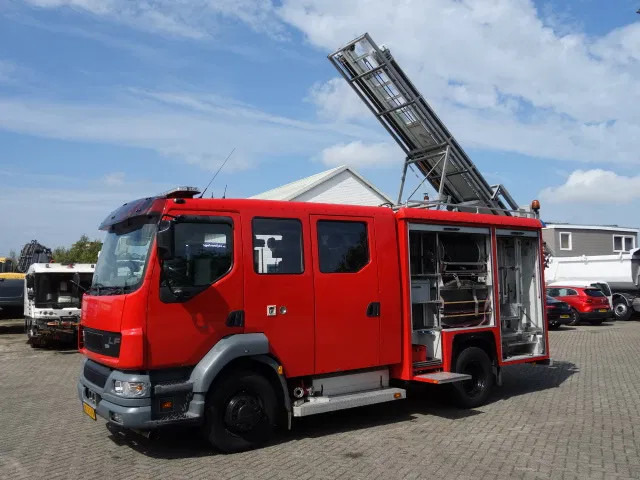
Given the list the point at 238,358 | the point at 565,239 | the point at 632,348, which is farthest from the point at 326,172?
the point at 238,358

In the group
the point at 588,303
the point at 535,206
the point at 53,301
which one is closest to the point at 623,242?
the point at 588,303

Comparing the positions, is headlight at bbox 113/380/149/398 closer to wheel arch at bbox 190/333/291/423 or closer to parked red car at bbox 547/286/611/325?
wheel arch at bbox 190/333/291/423

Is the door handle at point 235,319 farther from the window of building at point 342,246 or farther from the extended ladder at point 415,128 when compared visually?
the extended ladder at point 415,128

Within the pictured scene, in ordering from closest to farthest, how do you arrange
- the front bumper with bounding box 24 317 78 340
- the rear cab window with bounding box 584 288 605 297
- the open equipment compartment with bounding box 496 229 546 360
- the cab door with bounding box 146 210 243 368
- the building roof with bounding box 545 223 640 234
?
the cab door with bounding box 146 210 243 368, the open equipment compartment with bounding box 496 229 546 360, the front bumper with bounding box 24 317 78 340, the rear cab window with bounding box 584 288 605 297, the building roof with bounding box 545 223 640 234

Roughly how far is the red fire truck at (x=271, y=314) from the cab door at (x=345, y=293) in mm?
17

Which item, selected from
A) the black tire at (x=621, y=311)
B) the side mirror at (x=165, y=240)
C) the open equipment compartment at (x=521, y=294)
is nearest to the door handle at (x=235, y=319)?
the side mirror at (x=165, y=240)

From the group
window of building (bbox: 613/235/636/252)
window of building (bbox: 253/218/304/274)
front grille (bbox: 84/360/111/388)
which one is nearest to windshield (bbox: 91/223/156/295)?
front grille (bbox: 84/360/111/388)

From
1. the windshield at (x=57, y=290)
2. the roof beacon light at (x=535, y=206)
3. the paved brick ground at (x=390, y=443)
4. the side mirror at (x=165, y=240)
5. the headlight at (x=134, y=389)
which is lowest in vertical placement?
the paved brick ground at (x=390, y=443)

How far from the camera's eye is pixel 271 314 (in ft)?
21.3

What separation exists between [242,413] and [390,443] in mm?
1710

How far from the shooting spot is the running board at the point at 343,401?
6527 mm

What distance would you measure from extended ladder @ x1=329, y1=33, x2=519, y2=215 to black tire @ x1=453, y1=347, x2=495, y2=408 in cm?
242

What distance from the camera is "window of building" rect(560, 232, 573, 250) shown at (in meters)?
35.1

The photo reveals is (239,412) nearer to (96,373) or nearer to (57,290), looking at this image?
(96,373)
